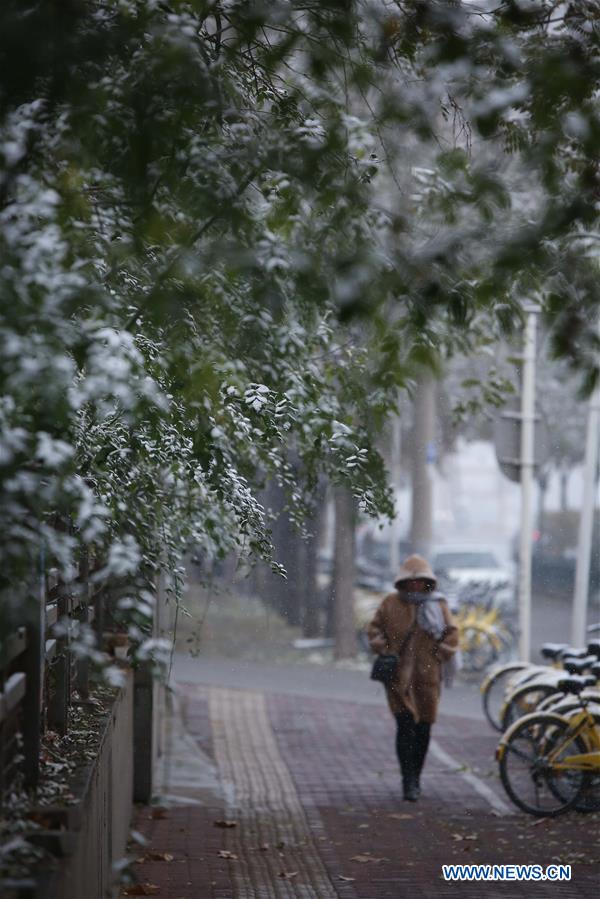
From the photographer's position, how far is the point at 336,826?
9.63m

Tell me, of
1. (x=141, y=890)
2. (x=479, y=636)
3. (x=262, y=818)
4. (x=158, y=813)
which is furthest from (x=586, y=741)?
(x=479, y=636)

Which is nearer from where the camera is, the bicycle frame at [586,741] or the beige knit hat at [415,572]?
the bicycle frame at [586,741]

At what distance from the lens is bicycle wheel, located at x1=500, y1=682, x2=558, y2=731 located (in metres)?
11.4

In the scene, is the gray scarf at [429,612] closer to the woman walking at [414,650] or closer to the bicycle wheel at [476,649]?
the woman walking at [414,650]

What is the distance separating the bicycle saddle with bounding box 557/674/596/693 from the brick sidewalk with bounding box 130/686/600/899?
88 cm

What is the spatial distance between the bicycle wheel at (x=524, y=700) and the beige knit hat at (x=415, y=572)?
121 centimetres

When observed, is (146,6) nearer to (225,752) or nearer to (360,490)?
(360,490)

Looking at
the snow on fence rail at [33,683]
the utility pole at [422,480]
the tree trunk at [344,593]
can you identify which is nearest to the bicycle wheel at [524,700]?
the snow on fence rail at [33,683]

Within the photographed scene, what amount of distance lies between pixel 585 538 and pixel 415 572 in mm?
7753

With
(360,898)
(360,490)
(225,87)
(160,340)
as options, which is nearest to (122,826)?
(360,898)

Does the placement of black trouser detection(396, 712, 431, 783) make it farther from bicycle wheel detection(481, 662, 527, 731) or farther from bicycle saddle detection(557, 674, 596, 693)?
A: bicycle wheel detection(481, 662, 527, 731)

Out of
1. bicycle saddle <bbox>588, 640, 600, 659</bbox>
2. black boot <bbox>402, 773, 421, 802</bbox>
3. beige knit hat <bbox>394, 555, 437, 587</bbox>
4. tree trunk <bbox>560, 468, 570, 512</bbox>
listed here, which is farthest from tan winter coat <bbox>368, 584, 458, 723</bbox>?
tree trunk <bbox>560, 468, 570, 512</bbox>

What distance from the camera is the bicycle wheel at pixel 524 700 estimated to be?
37.6 feet

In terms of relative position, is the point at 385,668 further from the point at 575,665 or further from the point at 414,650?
the point at 575,665
